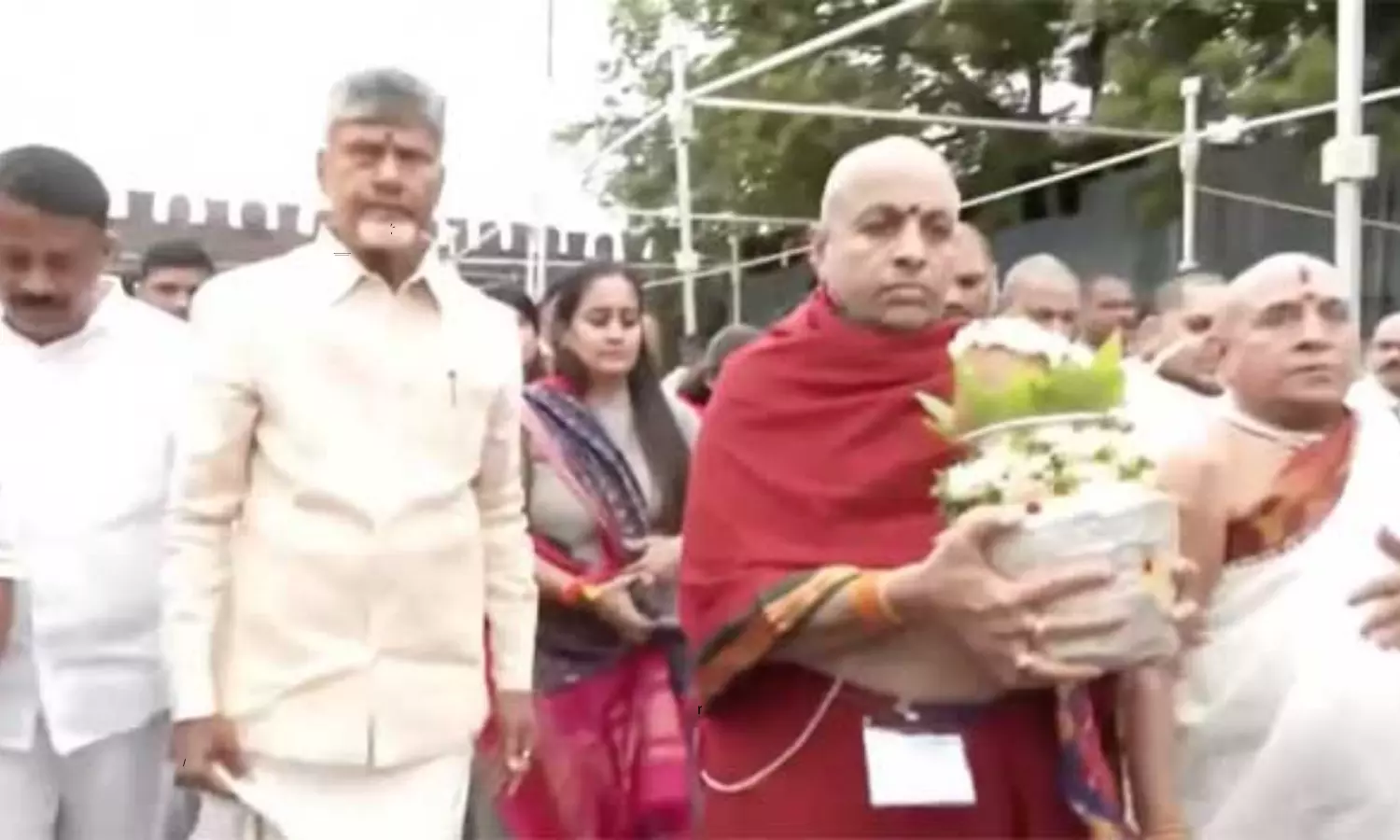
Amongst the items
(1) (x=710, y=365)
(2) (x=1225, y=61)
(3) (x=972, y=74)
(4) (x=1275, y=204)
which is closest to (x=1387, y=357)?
(1) (x=710, y=365)

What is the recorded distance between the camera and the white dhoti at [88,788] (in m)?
3.77

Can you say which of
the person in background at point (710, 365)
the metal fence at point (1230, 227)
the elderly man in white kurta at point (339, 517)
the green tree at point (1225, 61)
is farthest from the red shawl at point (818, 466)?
the green tree at point (1225, 61)

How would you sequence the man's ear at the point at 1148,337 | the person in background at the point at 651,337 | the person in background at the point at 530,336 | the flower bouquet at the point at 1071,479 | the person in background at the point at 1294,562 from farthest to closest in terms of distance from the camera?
the person in background at the point at 530,336 < the man's ear at the point at 1148,337 < the person in background at the point at 651,337 < the person in background at the point at 1294,562 < the flower bouquet at the point at 1071,479

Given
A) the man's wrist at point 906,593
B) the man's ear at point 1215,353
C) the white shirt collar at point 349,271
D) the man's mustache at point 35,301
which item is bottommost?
the man's wrist at point 906,593

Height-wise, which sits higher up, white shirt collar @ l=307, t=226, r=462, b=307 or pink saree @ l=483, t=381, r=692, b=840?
white shirt collar @ l=307, t=226, r=462, b=307

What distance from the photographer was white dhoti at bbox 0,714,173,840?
3771 millimetres

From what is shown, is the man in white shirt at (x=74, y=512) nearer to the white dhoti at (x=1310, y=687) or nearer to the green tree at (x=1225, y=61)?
the white dhoti at (x=1310, y=687)

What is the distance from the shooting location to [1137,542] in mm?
2865

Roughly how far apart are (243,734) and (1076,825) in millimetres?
1278

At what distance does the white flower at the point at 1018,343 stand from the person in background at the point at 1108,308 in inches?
145

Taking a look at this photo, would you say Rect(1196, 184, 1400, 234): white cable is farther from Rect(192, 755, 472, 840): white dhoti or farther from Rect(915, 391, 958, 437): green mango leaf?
Rect(192, 755, 472, 840): white dhoti

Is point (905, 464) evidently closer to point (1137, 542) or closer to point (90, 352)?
point (1137, 542)

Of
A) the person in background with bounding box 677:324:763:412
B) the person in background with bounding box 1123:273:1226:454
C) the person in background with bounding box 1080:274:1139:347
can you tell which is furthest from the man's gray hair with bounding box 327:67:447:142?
the person in background with bounding box 1080:274:1139:347

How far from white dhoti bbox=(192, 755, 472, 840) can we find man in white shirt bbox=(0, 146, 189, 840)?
48cm
